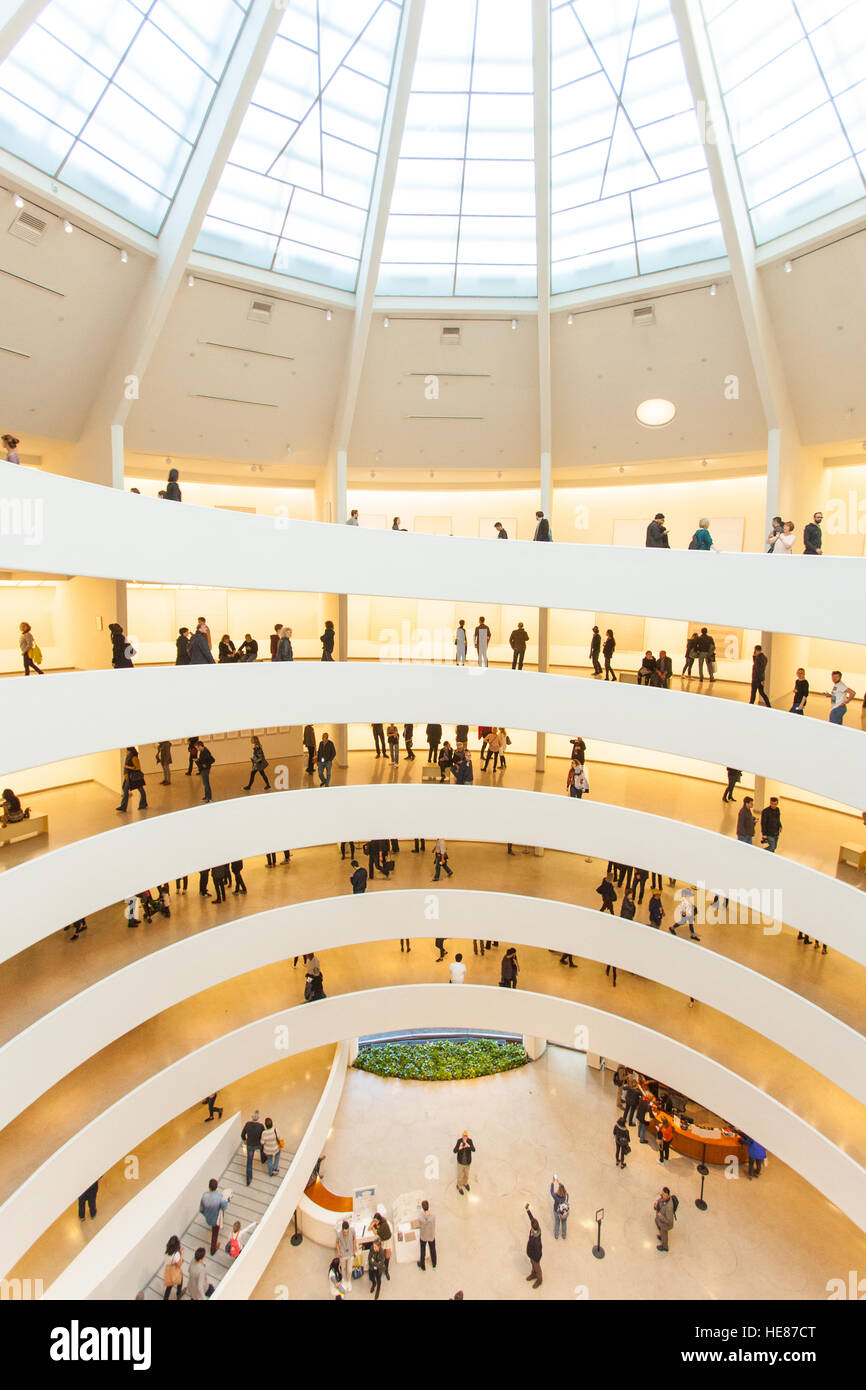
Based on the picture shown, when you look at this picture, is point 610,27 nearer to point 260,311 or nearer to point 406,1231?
point 260,311

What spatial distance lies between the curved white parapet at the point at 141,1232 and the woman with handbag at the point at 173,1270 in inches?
16.3

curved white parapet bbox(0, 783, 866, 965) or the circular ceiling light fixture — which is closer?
curved white parapet bbox(0, 783, 866, 965)

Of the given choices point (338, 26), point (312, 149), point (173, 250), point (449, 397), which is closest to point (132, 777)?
point (173, 250)

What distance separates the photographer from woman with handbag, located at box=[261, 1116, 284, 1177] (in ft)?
53.4

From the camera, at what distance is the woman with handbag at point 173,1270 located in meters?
13.1

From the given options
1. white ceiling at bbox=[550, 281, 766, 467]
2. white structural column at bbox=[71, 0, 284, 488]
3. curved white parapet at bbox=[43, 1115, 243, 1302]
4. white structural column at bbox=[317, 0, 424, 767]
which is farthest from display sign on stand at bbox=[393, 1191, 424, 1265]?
white ceiling at bbox=[550, 281, 766, 467]

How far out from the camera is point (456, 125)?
14781mm

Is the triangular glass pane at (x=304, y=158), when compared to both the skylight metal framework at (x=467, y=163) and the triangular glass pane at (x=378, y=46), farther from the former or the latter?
the skylight metal framework at (x=467, y=163)

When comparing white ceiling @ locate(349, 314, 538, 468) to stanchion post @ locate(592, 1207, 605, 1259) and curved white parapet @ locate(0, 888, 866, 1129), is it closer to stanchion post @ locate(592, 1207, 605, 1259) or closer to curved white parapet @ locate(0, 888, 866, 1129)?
curved white parapet @ locate(0, 888, 866, 1129)

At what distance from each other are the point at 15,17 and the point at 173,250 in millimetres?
4766

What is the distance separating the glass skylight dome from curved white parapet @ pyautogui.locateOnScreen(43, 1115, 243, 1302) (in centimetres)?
1876

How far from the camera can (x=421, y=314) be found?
17.7 metres

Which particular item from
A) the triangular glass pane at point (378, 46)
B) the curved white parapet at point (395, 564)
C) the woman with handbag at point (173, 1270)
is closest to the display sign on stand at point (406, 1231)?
the woman with handbag at point (173, 1270)

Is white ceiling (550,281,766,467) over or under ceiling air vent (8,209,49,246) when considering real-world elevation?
under
